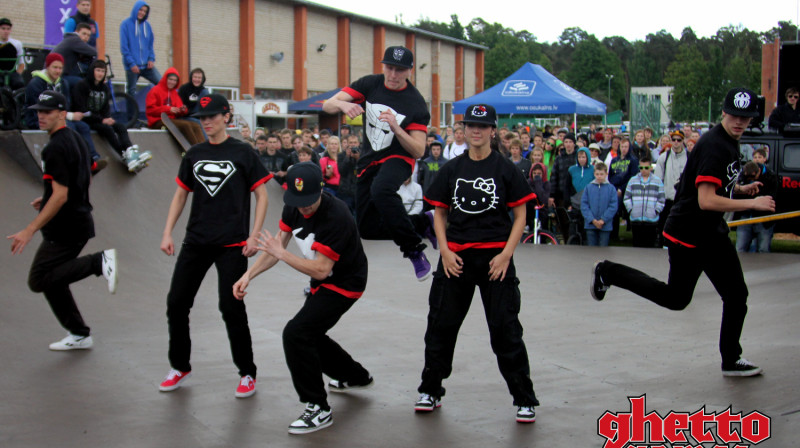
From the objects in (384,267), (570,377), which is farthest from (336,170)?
(570,377)

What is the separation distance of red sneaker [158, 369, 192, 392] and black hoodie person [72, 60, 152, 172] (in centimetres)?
591

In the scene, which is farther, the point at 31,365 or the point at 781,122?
the point at 781,122

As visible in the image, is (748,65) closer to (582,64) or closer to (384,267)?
(582,64)

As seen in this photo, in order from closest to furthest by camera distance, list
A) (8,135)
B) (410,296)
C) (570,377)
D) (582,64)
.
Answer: (570,377)
(410,296)
(8,135)
(582,64)

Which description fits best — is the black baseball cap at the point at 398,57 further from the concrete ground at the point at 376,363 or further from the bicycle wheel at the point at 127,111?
the bicycle wheel at the point at 127,111

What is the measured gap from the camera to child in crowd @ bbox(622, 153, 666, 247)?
11516 millimetres

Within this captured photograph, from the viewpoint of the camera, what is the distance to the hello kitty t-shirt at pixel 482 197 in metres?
4.57

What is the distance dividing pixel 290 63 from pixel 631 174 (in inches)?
1058

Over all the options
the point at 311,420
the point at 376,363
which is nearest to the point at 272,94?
the point at 376,363

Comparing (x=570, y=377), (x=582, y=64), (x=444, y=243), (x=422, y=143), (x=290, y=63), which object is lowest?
(x=570, y=377)

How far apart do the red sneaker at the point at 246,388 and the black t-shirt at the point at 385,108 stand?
2.11 meters

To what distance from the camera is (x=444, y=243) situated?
463 centimetres

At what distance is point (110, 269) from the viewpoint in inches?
A: 236

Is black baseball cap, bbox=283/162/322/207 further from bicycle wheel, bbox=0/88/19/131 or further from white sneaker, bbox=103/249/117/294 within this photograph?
bicycle wheel, bbox=0/88/19/131
